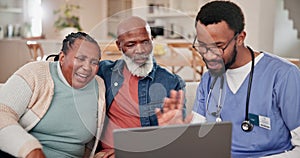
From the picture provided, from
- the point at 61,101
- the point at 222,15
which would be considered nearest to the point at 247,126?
the point at 222,15

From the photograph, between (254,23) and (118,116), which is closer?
(118,116)

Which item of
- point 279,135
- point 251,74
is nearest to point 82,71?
point 251,74

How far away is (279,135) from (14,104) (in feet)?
2.54

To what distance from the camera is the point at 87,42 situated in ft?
3.16

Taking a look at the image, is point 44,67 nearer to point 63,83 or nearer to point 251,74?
point 63,83

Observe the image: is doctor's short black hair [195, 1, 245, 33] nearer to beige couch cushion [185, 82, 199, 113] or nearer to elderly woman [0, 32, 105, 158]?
beige couch cushion [185, 82, 199, 113]

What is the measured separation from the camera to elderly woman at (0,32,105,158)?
96 cm

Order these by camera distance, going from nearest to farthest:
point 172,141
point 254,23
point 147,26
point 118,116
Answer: point 172,141, point 147,26, point 118,116, point 254,23

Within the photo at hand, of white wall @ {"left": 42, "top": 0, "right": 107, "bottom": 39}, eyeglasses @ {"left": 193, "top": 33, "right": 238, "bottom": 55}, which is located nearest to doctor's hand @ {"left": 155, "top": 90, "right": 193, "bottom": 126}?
eyeglasses @ {"left": 193, "top": 33, "right": 238, "bottom": 55}

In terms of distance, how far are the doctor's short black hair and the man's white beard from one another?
0.18 metres

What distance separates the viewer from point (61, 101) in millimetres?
1039

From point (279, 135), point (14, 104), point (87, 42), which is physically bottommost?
point (279, 135)

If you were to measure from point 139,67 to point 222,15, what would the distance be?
278 millimetres

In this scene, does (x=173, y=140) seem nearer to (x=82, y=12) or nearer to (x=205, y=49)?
(x=205, y=49)
